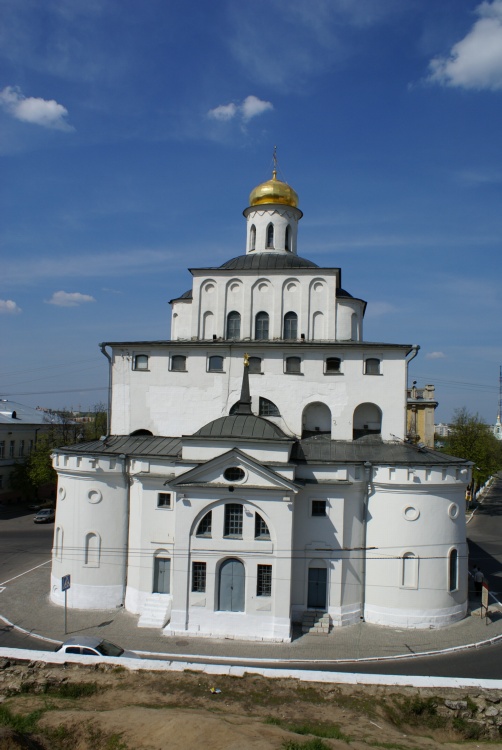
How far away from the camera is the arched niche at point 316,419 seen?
26.8 metres

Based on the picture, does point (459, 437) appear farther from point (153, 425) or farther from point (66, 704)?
point (66, 704)

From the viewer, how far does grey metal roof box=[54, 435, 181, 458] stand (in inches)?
953

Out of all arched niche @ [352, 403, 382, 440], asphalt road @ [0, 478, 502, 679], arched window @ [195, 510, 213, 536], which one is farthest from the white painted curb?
arched niche @ [352, 403, 382, 440]

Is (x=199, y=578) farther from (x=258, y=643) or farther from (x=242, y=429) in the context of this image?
(x=242, y=429)

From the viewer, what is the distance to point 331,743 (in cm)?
1070

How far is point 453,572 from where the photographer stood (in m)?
23.0

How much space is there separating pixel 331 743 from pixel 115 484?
15.8m

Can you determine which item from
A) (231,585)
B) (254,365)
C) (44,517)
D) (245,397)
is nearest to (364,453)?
(245,397)

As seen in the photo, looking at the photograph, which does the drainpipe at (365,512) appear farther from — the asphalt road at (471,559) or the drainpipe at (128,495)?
the drainpipe at (128,495)

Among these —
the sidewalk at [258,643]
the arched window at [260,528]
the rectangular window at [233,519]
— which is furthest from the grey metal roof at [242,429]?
the sidewalk at [258,643]

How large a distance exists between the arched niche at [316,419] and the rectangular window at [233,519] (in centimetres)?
652

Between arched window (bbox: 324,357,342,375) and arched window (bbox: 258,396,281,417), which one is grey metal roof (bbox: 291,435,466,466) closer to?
arched window (bbox: 258,396,281,417)

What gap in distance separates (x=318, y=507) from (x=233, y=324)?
34.0 feet

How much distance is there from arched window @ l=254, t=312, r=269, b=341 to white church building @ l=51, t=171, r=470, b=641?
0.07 metres
